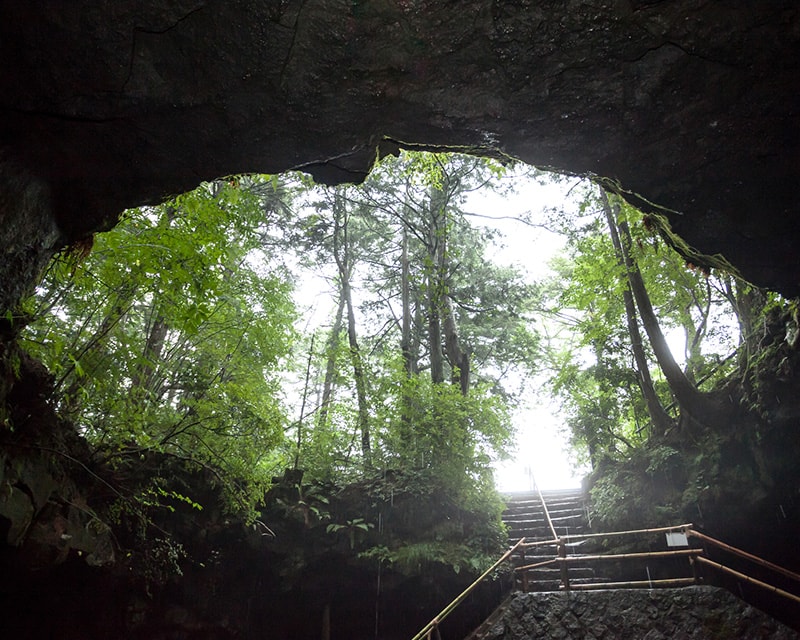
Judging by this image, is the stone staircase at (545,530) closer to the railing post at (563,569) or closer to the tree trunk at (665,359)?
the railing post at (563,569)

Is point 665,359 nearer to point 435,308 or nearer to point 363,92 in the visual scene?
point 435,308

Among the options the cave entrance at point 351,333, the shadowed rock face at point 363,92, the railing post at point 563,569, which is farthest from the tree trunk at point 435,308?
the shadowed rock face at point 363,92

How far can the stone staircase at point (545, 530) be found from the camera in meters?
8.33

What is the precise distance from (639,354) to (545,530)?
4458mm

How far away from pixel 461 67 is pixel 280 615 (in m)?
9.22

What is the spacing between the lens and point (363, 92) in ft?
12.2

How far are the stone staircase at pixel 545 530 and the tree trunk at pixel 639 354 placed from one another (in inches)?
111

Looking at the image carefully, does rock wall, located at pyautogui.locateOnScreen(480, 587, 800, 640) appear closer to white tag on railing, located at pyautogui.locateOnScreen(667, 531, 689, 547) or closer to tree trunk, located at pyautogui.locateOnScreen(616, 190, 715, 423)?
white tag on railing, located at pyautogui.locateOnScreen(667, 531, 689, 547)

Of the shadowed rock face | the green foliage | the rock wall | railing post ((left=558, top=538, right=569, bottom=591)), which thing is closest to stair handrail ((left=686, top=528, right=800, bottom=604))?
the rock wall

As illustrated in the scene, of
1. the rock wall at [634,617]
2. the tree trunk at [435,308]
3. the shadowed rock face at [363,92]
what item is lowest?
the rock wall at [634,617]

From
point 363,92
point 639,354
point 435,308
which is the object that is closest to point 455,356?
point 435,308

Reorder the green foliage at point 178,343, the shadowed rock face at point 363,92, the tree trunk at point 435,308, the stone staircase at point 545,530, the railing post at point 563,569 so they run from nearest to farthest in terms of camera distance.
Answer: the shadowed rock face at point 363,92
the green foliage at point 178,343
the railing post at point 563,569
the stone staircase at point 545,530
the tree trunk at point 435,308

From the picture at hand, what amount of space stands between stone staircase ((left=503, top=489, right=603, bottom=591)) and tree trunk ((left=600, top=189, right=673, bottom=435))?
9.29ft

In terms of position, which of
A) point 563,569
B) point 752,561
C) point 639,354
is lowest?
point 563,569
